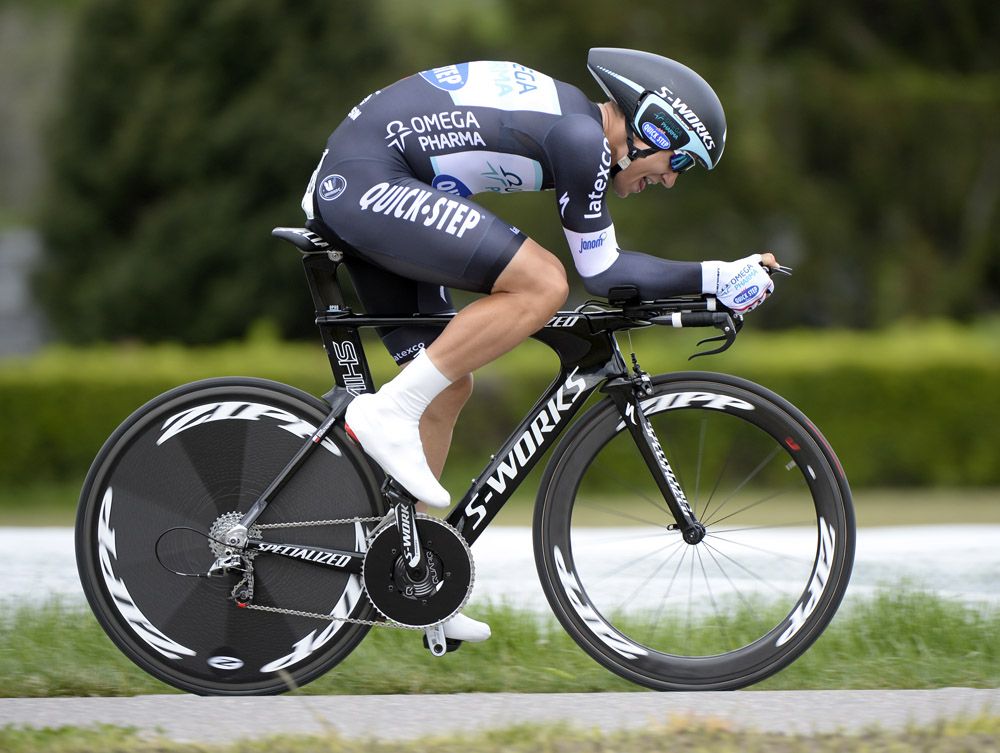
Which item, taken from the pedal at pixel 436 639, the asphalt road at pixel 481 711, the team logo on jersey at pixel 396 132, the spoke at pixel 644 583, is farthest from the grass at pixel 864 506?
the team logo on jersey at pixel 396 132

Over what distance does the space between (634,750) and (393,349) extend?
156 centimetres

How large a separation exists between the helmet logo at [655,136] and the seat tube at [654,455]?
694 mm

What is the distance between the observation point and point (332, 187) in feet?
13.0

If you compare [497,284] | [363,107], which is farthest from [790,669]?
[363,107]

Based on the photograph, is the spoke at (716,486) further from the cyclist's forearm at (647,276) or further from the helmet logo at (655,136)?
A: the helmet logo at (655,136)

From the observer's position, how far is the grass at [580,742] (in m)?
3.33

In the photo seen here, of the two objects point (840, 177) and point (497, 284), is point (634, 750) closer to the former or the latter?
point (497, 284)

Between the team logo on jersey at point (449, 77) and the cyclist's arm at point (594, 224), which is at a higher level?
the team logo on jersey at point (449, 77)

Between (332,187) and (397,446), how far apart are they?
29.9 inches

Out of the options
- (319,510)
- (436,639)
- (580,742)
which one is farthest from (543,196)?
(580,742)

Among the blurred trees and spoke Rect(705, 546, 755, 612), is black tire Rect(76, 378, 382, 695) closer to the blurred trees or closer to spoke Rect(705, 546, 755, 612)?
spoke Rect(705, 546, 755, 612)

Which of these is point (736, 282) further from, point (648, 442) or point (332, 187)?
point (332, 187)

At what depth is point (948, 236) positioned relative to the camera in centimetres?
1953

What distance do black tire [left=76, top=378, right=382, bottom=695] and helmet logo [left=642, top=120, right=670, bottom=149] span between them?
1.23 m
